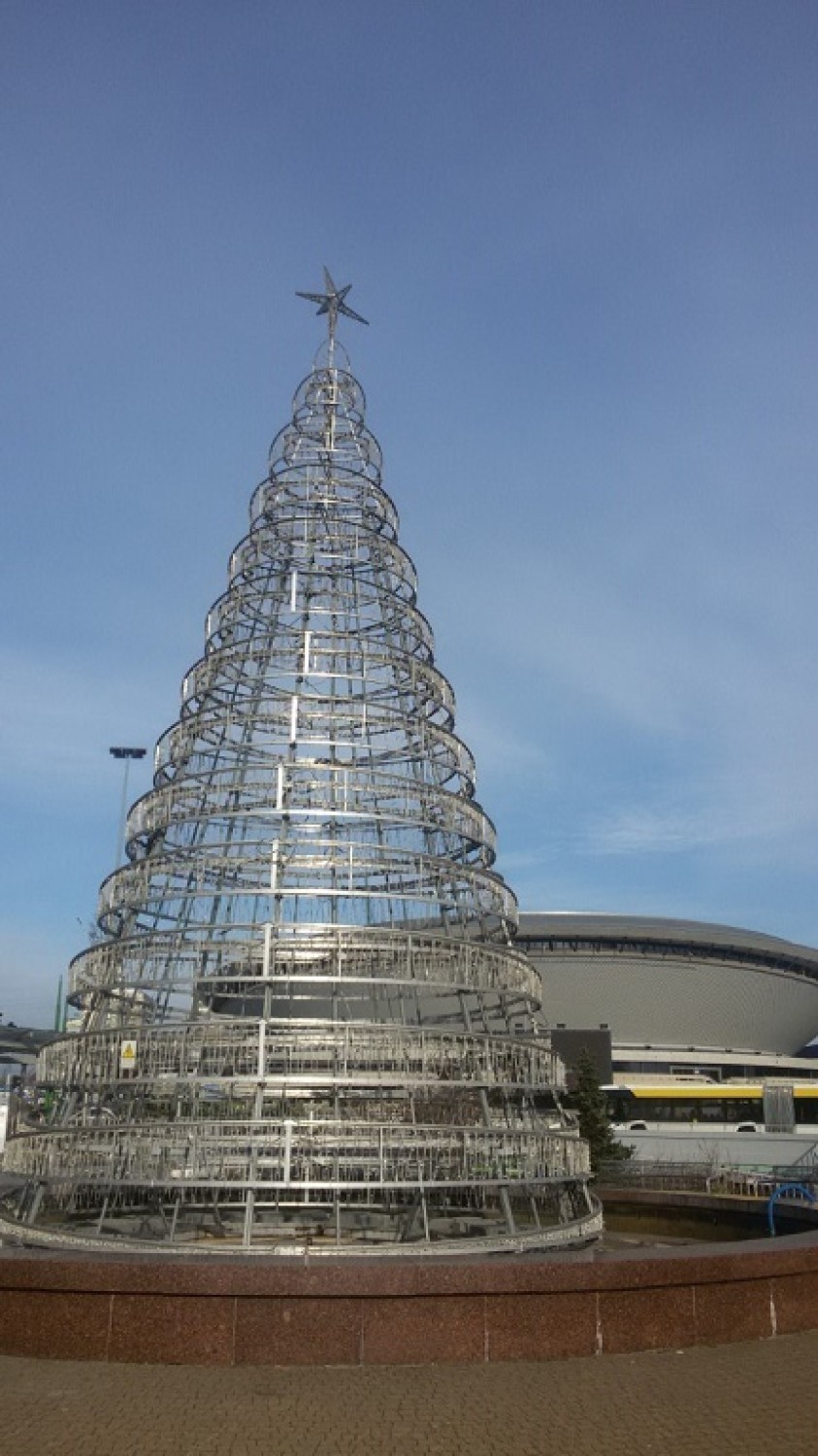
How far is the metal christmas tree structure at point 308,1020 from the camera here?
16094 mm

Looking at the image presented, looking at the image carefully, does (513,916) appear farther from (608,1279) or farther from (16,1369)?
(16,1369)

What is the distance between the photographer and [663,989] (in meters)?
97.1

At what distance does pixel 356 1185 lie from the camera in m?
14.5

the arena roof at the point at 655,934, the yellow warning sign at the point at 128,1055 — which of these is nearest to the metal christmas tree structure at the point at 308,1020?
the yellow warning sign at the point at 128,1055

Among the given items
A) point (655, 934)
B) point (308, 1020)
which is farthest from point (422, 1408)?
point (655, 934)

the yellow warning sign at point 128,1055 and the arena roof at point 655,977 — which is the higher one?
the arena roof at point 655,977

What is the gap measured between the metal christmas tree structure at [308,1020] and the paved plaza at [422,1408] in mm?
3367

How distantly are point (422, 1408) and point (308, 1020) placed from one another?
6.12 meters

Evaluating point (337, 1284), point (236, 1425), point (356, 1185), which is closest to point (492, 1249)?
point (356, 1185)

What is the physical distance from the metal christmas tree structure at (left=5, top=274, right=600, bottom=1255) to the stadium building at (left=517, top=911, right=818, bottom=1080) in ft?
240

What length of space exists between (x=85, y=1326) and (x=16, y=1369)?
766mm

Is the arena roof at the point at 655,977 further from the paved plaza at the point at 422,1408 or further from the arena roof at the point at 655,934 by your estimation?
the paved plaza at the point at 422,1408

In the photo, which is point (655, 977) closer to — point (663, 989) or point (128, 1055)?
point (663, 989)

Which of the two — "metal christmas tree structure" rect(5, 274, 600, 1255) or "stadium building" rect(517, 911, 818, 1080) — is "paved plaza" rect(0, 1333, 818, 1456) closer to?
"metal christmas tree structure" rect(5, 274, 600, 1255)
